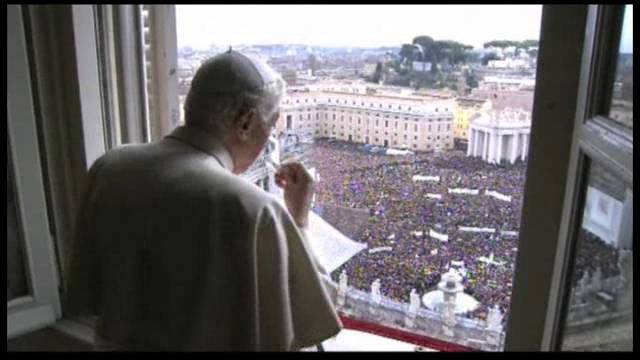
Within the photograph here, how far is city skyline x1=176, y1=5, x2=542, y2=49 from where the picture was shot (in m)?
0.98

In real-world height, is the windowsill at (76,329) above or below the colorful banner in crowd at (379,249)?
below

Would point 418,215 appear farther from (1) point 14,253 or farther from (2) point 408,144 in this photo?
(1) point 14,253

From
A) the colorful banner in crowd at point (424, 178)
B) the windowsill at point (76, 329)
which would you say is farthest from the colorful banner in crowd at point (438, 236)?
the windowsill at point (76, 329)

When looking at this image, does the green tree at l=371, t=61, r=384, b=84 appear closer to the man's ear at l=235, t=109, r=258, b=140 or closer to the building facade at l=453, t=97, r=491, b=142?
the building facade at l=453, t=97, r=491, b=142

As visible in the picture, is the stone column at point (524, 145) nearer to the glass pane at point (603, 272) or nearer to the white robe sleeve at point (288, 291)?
the glass pane at point (603, 272)

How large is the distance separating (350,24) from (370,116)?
20 cm

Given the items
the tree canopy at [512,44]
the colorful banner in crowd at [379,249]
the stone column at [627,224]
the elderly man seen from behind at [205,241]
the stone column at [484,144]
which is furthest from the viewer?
the colorful banner in crowd at [379,249]

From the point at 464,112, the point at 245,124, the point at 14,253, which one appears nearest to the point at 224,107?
the point at 245,124

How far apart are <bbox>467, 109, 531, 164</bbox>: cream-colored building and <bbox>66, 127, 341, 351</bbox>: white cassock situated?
43 cm

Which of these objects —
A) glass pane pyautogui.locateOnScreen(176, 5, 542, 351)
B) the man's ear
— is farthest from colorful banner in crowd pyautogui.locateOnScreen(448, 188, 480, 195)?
the man's ear

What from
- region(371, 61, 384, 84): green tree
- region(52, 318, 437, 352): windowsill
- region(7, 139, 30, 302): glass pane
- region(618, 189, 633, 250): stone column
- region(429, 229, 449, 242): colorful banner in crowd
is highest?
region(371, 61, 384, 84): green tree

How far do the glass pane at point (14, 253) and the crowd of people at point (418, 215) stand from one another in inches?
28.7

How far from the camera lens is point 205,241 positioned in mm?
818

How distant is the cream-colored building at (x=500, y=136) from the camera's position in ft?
3.25
